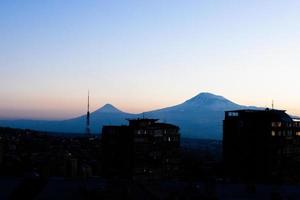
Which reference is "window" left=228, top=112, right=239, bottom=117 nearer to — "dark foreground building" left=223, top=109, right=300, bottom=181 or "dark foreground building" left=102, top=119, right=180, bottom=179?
"dark foreground building" left=223, top=109, right=300, bottom=181

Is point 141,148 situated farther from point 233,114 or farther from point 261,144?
point 261,144

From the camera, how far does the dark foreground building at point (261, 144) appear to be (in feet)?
352

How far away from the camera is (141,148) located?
11625cm

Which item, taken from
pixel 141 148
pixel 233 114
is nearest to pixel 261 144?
pixel 233 114

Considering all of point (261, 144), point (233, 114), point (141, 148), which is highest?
point (233, 114)

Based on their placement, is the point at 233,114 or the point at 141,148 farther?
the point at 233,114

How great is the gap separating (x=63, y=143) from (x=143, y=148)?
83401 millimetres

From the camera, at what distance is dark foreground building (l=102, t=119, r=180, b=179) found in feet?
375

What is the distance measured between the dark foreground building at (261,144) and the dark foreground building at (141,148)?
38.4ft

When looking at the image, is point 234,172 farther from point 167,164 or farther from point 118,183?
point 118,183

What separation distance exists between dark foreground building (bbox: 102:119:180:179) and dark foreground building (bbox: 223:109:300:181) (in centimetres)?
1170

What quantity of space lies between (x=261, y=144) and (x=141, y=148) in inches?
957

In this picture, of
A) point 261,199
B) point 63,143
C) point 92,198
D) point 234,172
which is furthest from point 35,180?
point 63,143

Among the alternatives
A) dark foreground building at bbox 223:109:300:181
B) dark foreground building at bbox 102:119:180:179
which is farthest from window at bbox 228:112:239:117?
dark foreground building at bbox 102:119:180:179
